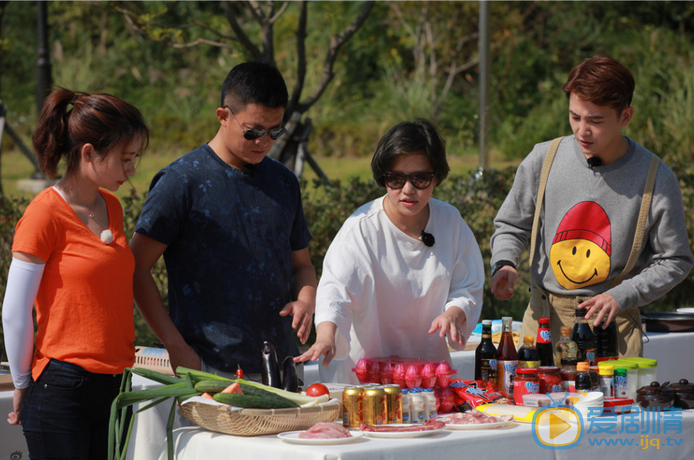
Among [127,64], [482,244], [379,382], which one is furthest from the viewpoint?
[127,64]

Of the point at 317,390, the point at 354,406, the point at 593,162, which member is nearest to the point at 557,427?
the point at 354,406

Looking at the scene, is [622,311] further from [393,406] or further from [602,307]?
[393,406]

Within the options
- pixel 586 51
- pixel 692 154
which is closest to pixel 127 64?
pixel 586 51

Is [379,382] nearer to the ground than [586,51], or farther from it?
nearer to the ground

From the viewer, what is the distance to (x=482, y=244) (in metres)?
7.21

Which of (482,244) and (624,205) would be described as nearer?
(624,205)

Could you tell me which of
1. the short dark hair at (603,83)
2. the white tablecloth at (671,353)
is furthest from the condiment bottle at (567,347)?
the white tablecloth at (671,353)

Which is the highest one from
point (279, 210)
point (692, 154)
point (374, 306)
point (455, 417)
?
point (692, 154)

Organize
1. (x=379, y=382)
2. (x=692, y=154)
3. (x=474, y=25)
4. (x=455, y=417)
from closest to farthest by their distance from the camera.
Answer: (x=455, y=417) < (x=379, y=382) < (x=692, y=154) < (x=474, y=25)

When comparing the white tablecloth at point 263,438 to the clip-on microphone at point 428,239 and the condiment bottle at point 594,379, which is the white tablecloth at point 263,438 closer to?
the condiment bottle at point 594,379

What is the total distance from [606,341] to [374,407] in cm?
112

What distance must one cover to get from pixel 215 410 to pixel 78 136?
0.92 meters

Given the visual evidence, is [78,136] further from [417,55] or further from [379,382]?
[417,55]

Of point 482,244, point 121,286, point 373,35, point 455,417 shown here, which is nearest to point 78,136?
point 121,286
